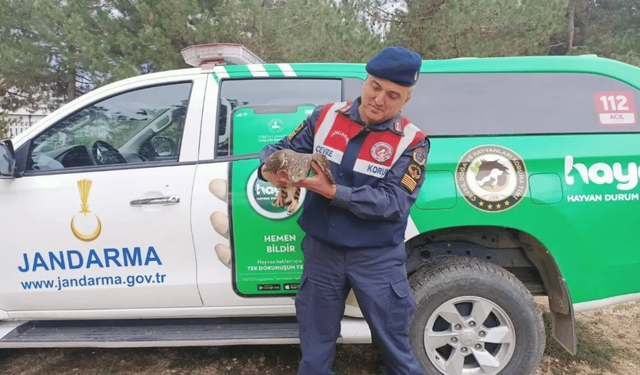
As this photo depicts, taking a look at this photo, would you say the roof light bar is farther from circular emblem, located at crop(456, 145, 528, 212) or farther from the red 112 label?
the red 112 label

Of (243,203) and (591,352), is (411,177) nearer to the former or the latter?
(243,203)

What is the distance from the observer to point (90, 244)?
243 centimetres

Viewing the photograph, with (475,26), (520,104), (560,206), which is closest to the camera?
(560,206)

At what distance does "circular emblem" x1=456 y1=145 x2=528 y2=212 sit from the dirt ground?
128 cm

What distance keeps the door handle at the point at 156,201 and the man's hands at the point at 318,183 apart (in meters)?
1.00

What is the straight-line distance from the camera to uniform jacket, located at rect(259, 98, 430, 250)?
181 centimetres

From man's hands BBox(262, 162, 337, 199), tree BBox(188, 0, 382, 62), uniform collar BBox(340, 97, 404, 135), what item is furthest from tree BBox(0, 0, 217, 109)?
man's hands BBox(262, 162, 337, 199)

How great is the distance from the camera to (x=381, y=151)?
5.98 feet

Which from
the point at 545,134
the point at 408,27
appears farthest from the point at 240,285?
the point at 408,27

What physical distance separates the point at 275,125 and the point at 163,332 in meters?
1.34

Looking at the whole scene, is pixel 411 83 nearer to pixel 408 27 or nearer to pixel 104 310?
pixel 104 310

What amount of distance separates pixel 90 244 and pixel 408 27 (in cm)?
864

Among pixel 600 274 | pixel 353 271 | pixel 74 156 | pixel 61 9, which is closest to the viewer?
pixel 353 271

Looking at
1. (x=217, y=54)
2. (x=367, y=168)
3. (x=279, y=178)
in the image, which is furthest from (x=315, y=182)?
(x=217, y=54)
